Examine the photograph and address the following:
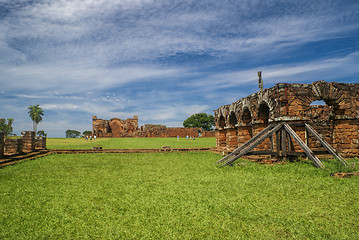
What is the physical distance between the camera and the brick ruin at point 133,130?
4700 centimetres

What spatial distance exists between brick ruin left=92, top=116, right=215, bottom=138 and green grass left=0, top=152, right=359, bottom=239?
4121 cm

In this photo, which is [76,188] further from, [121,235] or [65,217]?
[121,235]

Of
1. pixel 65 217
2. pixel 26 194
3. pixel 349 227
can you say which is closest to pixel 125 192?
pixel 65 217

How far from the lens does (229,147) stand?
13.4 metres

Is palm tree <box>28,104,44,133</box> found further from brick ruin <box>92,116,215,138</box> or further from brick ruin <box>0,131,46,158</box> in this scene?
brick ruin <box>0,131,46,158</box>

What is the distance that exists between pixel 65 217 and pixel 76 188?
1737 millimetres

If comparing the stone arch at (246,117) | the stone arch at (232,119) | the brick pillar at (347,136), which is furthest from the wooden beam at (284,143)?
the stone arch at (232,119)

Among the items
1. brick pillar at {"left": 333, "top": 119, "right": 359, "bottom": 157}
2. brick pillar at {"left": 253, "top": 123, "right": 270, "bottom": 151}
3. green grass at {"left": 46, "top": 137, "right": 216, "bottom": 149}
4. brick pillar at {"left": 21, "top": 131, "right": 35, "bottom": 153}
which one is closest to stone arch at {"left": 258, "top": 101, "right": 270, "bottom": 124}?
brick pillar at {"left": 253, "top": 123, "right": 270, "bottom": 151}

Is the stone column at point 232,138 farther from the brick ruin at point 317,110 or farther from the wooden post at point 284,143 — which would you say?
the wooden post at point 284,143

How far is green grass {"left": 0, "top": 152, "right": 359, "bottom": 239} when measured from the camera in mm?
2785

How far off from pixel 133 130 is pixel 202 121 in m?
20.6

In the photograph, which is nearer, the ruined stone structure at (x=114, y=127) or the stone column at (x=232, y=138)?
the stone column at (x=232, y=138)

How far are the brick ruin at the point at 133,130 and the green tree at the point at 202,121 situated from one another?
15023 millimetres

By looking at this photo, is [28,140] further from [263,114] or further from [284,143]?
[284,143]
